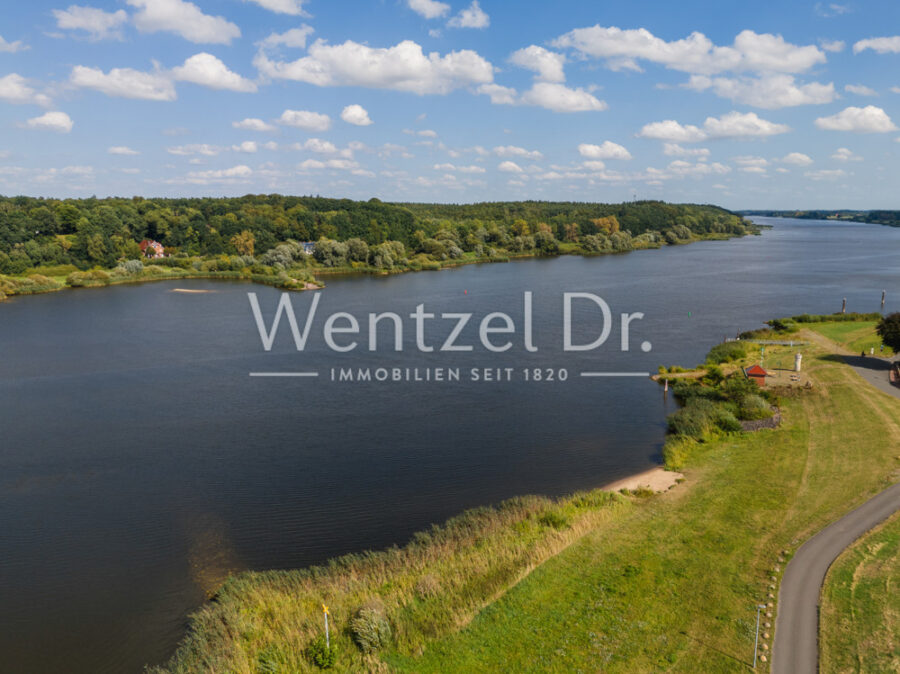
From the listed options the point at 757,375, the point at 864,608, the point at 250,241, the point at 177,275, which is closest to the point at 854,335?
the point at 757,375

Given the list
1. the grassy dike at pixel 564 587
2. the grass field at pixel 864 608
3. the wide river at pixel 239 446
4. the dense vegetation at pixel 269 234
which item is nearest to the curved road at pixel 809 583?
the grass field at pixel 864 608

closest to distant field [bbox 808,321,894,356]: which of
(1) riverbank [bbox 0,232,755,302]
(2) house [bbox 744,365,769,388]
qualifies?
(2) house [bbox 744,365,769,388]

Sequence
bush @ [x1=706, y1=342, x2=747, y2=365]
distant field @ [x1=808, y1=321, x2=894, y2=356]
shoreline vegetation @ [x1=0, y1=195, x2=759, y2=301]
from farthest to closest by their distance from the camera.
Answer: shoreline vegetation @ [x1=0, y1=195, x2=759, y2=301]
distant field @ [x1=808, y1=321, x2=894, y2=356]
bush @ [x1=706, y1=342, x2=747, y2=365]

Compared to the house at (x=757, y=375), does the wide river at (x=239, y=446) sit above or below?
below

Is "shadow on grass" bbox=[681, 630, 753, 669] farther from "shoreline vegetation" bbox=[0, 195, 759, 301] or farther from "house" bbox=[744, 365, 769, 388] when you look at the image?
"shoreline vegetation" bbox=[0, 195, 759, 301]

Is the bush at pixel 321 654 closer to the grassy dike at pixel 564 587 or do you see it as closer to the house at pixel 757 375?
the grassy dike at pixel 564 587
